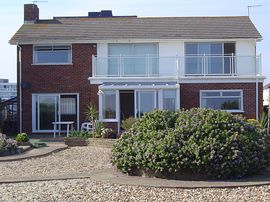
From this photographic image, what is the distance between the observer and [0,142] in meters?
19.1

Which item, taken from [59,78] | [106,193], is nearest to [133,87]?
[59,78]

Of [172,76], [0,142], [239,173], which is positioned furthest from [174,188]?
[172,76]

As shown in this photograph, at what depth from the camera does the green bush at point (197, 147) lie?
12.1m

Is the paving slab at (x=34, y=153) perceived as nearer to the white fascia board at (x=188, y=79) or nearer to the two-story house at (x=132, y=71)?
the two-story house at (x=132, y=71)

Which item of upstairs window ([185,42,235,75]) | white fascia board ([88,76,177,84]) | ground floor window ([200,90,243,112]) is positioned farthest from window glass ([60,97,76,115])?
ground floor window ([200,90,243,112])

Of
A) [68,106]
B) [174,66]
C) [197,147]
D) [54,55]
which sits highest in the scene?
[54,55]

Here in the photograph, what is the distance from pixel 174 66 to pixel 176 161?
18562mm

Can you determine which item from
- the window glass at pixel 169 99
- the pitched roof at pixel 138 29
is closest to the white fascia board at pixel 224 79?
the window glass at pixel 169 99

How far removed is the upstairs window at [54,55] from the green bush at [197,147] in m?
18.2

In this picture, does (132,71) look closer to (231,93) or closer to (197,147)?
(231,93)

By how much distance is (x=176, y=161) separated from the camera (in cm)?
1219

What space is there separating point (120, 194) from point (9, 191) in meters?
2.28

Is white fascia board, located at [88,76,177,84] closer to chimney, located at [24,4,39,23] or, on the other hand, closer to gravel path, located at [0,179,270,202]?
chimney, located at [24,4,39,23]

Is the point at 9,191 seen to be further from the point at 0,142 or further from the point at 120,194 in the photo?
the point at 0,142
